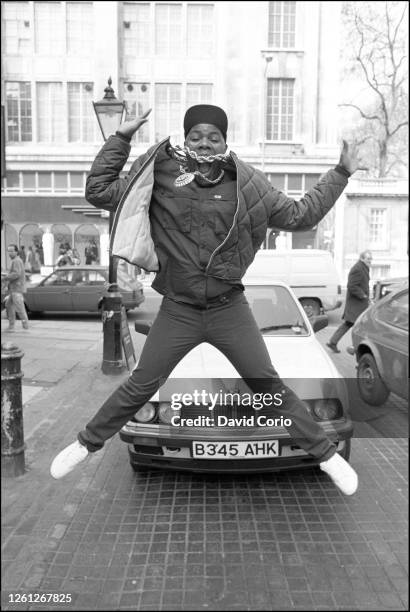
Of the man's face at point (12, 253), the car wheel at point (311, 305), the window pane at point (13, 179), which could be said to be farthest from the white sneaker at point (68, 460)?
the car wheel at point (311, 305)

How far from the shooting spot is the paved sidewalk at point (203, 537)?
155cm

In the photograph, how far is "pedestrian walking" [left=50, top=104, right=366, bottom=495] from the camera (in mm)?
1894

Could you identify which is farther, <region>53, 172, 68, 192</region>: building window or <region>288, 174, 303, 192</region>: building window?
<region>53, 172, 68, 192</region>: building window

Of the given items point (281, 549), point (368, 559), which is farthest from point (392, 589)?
point (281, 549)

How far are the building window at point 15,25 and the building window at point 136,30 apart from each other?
389 millimetres

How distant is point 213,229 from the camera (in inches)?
75.3

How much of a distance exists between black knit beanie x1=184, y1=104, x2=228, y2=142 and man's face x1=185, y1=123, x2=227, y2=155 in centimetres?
2

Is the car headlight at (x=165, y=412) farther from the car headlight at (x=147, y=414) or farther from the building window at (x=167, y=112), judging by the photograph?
the building window at (x=167, y=112)

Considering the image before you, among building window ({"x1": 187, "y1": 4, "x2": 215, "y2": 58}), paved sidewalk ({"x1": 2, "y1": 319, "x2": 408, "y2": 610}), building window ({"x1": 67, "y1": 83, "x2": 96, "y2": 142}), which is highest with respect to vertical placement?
building window ({"x1": 187, "y1": 4, "x2": 215, "y2": 58})

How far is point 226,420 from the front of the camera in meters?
2.73

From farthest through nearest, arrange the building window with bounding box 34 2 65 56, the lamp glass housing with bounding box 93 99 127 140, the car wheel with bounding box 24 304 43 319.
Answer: the car wheel with bounding box 24 304 43 319 < the lamp glass housing with bounding box 93 99 127 140 < the building window with bounding box 34 2 65 56

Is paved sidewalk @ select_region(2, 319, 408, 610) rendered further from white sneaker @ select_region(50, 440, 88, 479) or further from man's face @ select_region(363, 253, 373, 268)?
man's face @ select_region(363, 253, 373, 268)

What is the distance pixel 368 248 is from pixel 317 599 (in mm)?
1300

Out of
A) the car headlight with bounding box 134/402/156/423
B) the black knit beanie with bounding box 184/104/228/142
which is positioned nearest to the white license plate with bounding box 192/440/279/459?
A: the car headlight with bounding box 134/402/156/423
